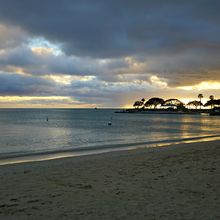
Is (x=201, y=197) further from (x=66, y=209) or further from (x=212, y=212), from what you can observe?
(x=66, y=209)

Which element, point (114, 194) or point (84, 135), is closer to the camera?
point (114, 194)

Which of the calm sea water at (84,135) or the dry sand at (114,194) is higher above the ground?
the dry sand at (114,194)

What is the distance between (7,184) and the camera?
8273mm

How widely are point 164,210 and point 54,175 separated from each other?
495 centimetres

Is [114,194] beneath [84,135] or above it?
above

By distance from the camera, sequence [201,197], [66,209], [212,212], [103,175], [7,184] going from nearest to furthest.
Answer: [212,212] < [66,209] < [201,197] < [7,184] < [103,175]

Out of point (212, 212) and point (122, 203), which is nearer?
point (212, 212)

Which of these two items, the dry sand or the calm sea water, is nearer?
the dry sand

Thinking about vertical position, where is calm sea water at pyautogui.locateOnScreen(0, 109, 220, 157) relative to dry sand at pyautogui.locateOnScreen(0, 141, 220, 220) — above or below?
below

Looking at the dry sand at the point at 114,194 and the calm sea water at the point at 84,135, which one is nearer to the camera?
the dry sand at the point at 114,194

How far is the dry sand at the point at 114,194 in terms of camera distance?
18.1 feet

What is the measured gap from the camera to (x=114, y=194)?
6.86m

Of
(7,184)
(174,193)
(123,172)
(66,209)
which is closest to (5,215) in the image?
(66,209)

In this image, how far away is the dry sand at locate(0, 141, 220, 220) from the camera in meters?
5.52
